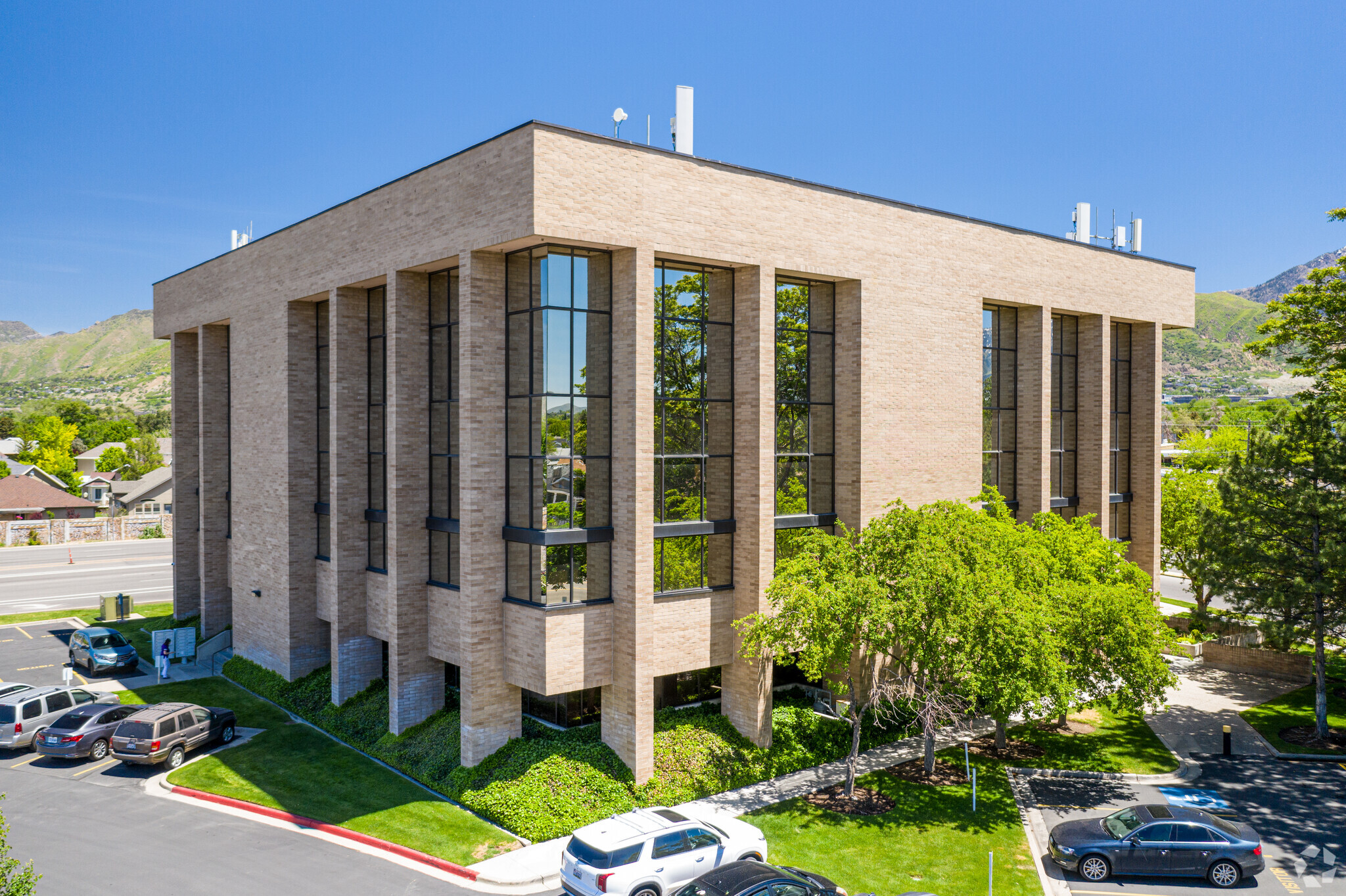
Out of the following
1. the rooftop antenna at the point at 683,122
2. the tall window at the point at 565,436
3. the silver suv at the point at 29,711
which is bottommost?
the silver suv at the point at 29,711

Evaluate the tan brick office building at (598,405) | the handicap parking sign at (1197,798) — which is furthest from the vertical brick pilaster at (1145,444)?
the handicap parking sign at (1197,798)

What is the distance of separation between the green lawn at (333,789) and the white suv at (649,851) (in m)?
3.29

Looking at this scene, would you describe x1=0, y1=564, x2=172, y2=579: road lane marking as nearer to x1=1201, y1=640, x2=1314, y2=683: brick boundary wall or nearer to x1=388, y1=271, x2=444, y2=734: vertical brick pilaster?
x1=388, y1=271, x2=444, y2=734: vertical brick pilaster

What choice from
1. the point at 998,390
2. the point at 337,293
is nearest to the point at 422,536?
the point at 337,293

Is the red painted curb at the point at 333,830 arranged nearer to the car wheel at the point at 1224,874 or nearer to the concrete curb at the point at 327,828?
the concrete curb at the point at 327,828

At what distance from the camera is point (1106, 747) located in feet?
78.8

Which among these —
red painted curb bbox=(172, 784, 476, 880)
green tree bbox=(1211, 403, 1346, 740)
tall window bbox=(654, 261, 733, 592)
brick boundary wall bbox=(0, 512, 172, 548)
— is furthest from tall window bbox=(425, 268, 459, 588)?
brick boundary wall bbox=(0, 512, 172, 548)

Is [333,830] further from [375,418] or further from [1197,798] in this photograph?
[1197,798]

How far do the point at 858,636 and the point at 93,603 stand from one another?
43.4 m

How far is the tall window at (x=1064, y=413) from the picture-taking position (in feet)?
106

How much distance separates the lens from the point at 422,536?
23719 mm

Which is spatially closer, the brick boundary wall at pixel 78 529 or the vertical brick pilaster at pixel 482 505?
the vertical brick pilaster at pixel 482 505

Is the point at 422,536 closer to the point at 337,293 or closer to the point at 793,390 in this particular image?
the point at 337,293

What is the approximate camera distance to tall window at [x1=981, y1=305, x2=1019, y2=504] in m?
29.7
